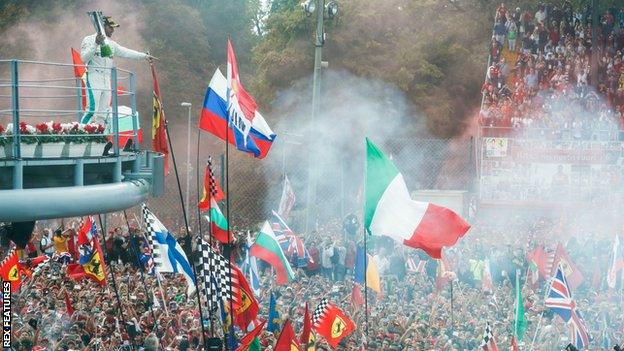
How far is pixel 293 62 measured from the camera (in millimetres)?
42750

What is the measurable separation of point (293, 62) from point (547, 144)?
1158 centimetres

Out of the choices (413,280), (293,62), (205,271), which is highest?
(293,62)

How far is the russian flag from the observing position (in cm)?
1383

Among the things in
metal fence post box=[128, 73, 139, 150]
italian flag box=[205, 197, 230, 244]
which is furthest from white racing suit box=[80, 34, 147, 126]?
italian flag box=[205, 197, 230, 244]

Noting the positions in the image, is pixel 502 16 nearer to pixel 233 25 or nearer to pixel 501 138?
pixel 501 138

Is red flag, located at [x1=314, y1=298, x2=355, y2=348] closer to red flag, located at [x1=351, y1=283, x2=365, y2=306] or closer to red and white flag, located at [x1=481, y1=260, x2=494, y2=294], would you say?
red flag, located at [x1=351, y1=283, x2=365, y2=306]

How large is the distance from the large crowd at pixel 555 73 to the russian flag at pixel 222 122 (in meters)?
21.6

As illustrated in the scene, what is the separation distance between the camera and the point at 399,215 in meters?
14.3

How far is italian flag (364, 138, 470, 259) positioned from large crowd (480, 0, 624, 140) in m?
20.9

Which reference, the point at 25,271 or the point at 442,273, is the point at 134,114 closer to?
the point at 25,271

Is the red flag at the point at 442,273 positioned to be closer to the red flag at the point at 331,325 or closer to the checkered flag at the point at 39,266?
the red flag at the point at 331,325

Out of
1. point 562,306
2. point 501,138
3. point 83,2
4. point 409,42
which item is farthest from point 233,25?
Result: point 562,306

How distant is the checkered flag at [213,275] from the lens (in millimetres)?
13672

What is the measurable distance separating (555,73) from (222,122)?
2671 cm
